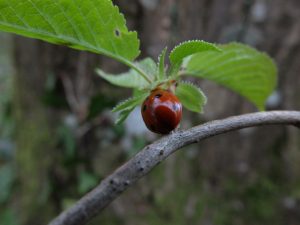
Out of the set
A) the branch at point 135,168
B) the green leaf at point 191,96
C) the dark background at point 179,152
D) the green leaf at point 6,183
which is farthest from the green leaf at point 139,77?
the green leaf at point 6,183

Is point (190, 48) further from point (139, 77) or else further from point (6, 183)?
point (6, 183)

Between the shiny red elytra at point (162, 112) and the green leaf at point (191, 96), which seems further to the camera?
the green leaf at point (191, 96)

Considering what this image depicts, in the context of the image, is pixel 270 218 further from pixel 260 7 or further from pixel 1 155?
pixel 1 155

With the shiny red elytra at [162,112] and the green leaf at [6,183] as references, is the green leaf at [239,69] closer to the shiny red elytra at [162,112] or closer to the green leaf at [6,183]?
the shiny red elytra at [162,112]

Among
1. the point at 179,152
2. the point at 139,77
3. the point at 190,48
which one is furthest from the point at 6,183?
the point at 190,48

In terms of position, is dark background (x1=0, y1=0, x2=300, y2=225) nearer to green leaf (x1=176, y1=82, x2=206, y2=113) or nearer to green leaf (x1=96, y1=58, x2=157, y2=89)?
green leaf (x1=96, y1=58, x2=157, y2=89)

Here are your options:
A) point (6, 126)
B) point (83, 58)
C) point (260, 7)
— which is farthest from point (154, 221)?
point (6, 126)

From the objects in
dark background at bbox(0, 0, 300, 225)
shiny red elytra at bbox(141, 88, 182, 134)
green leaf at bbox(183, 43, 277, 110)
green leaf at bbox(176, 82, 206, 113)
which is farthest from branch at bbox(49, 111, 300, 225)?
dark background at bbox(0, 0, 300, 225)
